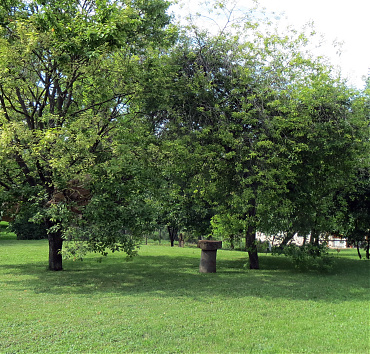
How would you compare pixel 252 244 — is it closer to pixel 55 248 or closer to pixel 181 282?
pixel 181 282

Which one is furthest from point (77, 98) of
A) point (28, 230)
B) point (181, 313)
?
point (28, 230)

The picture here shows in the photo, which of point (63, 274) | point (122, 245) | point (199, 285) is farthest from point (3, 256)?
point (199, 285)

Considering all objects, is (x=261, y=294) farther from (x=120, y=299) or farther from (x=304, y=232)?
(x=304, y=232)

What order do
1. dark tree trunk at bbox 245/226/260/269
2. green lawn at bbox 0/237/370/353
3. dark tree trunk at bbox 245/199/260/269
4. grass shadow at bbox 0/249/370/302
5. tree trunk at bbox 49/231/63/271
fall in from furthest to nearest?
dark tree trunk at bbox 245/226/260/269
dark tree trunk at bbox 245/199/260/269
tree trunk at bbox 49/231/63/271
grass shadow at bbox 0/249/370/302
green lawn at bbox 0/237/370/353

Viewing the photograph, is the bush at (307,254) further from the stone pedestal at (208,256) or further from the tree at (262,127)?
the stone pedestal at (208,256)

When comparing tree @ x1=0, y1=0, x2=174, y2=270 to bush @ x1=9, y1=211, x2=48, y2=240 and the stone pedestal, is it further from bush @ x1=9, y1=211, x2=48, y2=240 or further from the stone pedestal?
bush @ x1=9, y1=211, x2=48, y2=240

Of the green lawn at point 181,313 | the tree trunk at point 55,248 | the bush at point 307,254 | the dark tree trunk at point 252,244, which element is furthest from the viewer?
the dark tree trunk at point 252,244

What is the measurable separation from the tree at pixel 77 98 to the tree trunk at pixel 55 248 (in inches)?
1.5

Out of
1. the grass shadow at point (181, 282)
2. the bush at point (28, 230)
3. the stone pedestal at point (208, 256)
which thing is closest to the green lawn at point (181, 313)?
the grass shadow at point (181, 282)

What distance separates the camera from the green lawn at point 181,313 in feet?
17.4

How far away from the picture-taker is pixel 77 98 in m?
13.1

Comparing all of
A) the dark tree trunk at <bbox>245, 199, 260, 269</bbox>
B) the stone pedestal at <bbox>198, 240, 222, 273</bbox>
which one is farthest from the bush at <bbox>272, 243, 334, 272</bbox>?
the stone pedestal at <bbox>198, 240, 222, 273</bbox>

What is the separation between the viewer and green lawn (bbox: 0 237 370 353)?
17.4 feet

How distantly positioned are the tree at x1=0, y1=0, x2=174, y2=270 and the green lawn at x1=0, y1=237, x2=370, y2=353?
5.36ft
